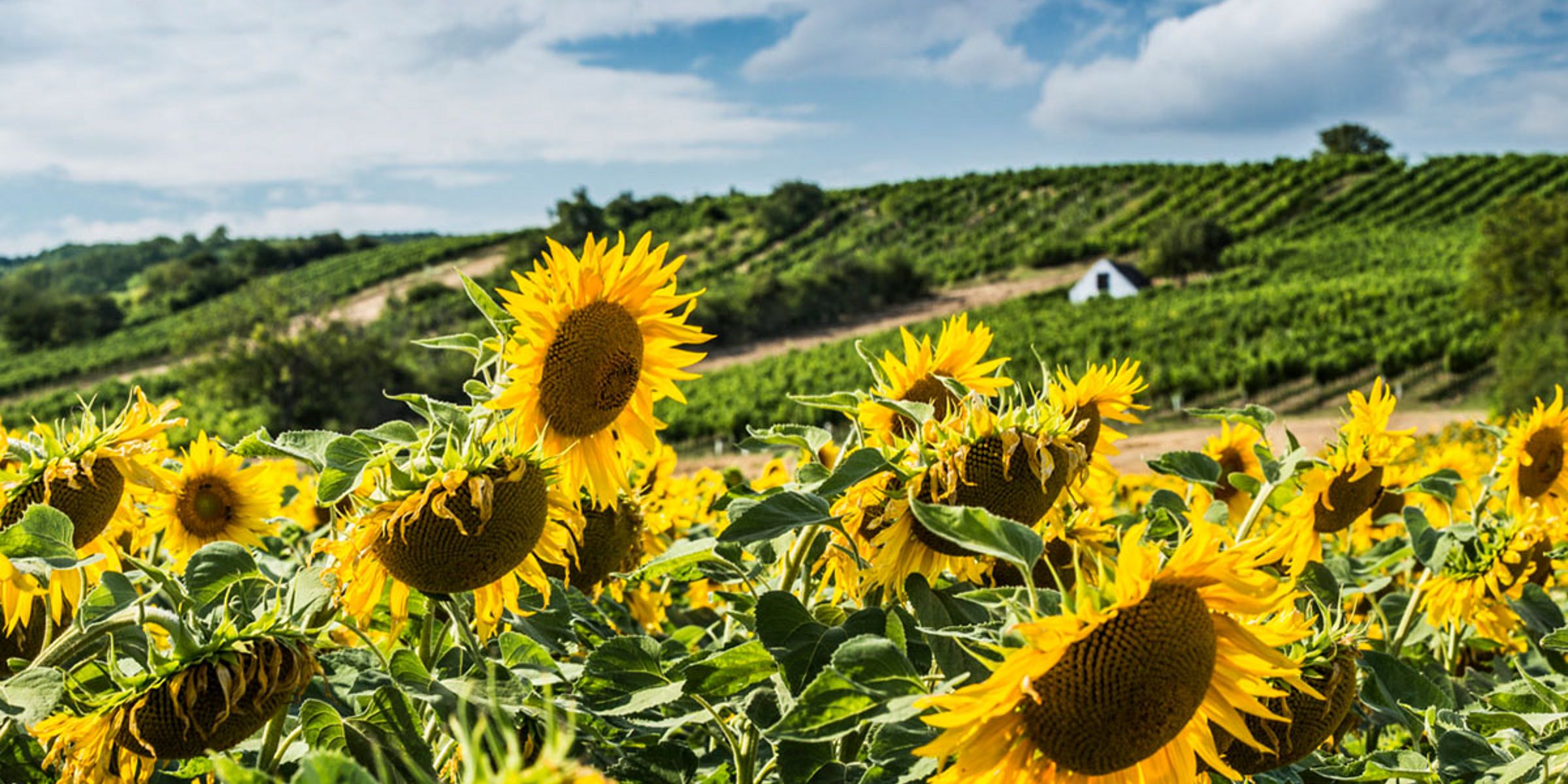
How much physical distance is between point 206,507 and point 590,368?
119 centimetres

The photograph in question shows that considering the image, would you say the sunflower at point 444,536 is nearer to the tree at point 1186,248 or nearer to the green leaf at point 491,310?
the green leaf at point 491,310

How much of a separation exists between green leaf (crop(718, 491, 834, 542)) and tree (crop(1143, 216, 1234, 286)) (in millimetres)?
55862

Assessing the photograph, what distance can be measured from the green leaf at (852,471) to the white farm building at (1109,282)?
5236 centimetres

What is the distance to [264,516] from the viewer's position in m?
2.31

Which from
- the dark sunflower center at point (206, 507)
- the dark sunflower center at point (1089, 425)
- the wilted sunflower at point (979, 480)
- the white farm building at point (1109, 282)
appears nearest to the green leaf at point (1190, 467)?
the dark sunflower center at point (1089, 425)

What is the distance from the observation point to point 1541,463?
A: 254 centimetres

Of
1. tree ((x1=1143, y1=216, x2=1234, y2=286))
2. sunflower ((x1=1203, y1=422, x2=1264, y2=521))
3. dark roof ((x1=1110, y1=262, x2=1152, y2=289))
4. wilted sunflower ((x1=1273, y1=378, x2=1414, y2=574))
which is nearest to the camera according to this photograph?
wilted sunflower ((x1=1273, y1=378, x2=1414, y2=574))

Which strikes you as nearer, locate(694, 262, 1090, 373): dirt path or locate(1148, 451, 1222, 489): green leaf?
locate(1148, 451, 1222, 489): green leaf

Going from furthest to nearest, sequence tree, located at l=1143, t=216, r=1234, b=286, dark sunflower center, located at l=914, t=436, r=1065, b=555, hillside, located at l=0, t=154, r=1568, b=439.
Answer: tree, located at l=1143, t=216, r=1234, b=286 < hillside, located at l=0, t=154, r=1568, b=439 < dark sunflower center, located at l=914, t=436, r=1065, b=555

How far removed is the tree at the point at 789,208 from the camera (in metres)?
80.4

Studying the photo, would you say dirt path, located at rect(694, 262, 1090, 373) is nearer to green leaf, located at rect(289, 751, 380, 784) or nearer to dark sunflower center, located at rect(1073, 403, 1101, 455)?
dark sunflower center, located at rect(1073, 403, 1101, 455)

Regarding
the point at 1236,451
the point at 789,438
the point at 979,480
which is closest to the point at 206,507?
the point at 789,438

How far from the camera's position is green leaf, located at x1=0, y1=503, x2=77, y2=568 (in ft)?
3.89

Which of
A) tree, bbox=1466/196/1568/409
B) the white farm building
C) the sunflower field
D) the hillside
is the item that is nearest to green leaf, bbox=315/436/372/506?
the sunflower field
